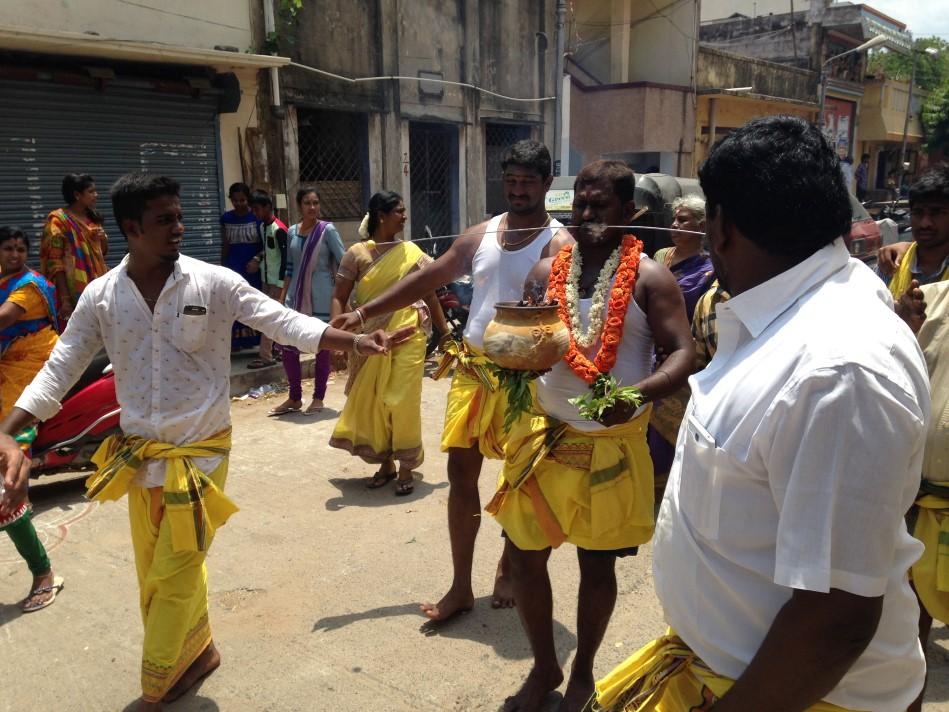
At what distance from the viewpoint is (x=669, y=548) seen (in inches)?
60.2

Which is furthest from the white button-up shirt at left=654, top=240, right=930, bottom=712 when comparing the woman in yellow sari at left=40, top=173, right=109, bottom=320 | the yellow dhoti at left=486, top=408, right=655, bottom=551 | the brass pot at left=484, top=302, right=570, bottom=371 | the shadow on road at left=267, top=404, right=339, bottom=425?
the woman in yellow sari at left=40, top=173, right=109, bottom=320

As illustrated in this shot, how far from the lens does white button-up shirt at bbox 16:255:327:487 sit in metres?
2.93

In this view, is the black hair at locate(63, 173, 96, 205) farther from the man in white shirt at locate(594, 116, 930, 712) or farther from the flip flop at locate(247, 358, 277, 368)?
the man in white shirt at locate(594, 116, 930, 712)

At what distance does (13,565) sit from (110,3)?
6285 millimetres

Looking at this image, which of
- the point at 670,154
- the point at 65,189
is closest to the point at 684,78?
the point at 670,154

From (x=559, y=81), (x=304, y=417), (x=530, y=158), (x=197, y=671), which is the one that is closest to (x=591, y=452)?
(x=530, y=158)

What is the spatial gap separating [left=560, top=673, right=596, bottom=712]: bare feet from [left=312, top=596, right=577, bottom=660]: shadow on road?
462mm

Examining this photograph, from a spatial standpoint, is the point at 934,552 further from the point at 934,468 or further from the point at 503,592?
the point at 503,592

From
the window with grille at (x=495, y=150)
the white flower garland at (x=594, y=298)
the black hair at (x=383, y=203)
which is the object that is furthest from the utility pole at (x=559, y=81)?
the white flower garland at (x=594, y=298)

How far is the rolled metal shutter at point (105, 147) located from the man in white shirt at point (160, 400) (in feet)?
18.8

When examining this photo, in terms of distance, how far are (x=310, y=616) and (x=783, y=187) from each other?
3.06m

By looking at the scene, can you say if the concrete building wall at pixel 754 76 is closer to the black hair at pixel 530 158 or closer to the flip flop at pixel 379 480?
the flip flop at pixel 379 480

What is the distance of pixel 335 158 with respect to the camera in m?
Answer: 11.2

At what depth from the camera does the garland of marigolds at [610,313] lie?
107 inches
